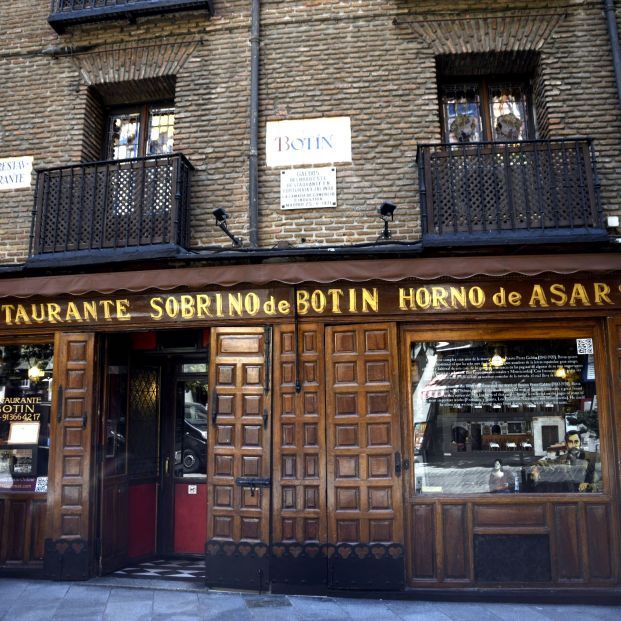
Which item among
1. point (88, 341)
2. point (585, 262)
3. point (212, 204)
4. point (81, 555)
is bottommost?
point (81, 555)

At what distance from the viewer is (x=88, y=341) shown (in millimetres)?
6926

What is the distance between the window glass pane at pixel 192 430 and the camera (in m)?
8.02

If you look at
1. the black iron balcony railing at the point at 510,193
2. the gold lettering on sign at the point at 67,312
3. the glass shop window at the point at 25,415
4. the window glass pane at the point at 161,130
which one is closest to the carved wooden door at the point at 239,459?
the gold lettering on sign at the point at 67,312

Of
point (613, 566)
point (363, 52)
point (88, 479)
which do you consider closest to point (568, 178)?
point (363, 52)

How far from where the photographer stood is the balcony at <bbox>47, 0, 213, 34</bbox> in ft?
25.0

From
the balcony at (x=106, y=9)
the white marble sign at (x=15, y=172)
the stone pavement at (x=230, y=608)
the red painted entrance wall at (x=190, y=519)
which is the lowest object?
the stone pavement at (x=230, y=608)

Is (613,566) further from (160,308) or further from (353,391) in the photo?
(160,308)

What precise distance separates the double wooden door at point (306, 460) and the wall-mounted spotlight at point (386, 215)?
1086 mm

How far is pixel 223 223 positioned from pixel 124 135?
104 inches

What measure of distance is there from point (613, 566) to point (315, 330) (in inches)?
158

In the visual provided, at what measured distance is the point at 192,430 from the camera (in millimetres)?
8078

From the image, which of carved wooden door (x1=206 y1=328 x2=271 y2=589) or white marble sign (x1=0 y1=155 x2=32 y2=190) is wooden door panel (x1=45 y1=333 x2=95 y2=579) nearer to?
carved wooden door (x1=206 y1=328 x2=271 y2=589)

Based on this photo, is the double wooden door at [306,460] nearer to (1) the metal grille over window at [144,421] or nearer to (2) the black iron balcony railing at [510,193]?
(2) the black iron balcony railing at [510,193]

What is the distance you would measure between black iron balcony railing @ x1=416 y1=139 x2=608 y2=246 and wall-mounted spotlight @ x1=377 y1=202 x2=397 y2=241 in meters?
0.40
